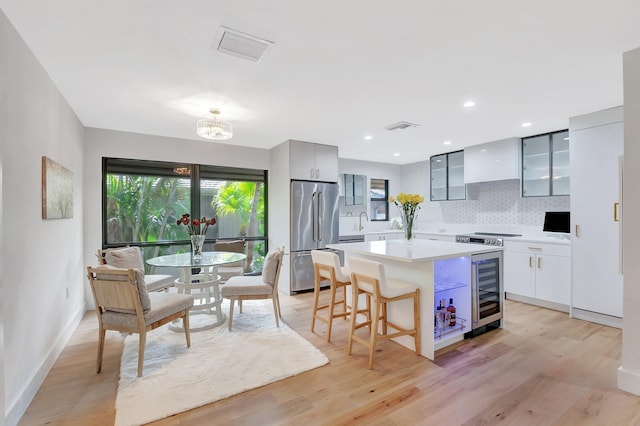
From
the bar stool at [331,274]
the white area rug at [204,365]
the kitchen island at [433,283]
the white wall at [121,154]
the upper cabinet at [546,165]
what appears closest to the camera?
the white area rug at [204,365]

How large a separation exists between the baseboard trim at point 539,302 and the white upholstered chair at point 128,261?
4758 mm

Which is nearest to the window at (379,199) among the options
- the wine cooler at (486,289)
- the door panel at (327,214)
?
the door panel at (327,214)

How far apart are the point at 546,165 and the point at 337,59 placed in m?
3.76

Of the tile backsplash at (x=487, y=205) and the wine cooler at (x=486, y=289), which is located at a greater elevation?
the tile backsplash at (x=487, y=205)

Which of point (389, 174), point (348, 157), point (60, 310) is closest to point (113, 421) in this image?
point (60, 310)

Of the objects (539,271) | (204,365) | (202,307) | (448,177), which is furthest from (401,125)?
(204,365)

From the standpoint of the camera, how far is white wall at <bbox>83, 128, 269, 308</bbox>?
13.0ft

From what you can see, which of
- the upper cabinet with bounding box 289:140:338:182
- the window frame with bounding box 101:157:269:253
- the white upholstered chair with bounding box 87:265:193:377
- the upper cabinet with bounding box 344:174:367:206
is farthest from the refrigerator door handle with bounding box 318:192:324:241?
the white upholstered chair with bounding box 87:265:193:377

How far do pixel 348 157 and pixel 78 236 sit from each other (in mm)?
4525

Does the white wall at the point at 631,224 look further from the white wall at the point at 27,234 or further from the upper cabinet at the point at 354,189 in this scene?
the upper cabinet at the point at 354,189

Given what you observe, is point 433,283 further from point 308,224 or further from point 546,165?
point 546,165

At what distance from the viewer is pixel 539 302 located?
4.09 meters

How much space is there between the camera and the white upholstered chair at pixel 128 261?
10.8 feet

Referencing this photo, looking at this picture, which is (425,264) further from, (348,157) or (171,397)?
(348,157)
